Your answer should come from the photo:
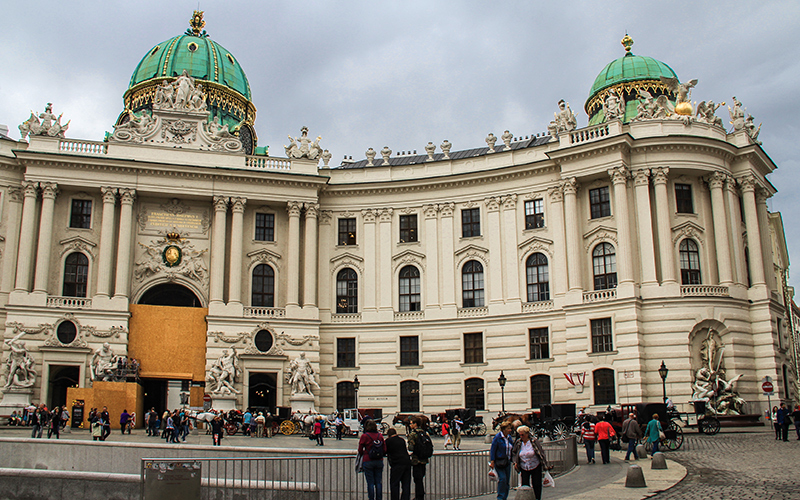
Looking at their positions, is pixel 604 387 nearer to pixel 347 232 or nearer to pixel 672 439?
pixel 672 439

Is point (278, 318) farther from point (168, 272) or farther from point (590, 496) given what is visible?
point (590, 496)

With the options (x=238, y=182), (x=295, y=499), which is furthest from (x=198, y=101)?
(x=295, y=499)

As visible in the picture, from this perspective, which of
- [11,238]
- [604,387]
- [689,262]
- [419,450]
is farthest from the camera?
[11,238]

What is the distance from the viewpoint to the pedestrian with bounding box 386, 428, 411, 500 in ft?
51.8

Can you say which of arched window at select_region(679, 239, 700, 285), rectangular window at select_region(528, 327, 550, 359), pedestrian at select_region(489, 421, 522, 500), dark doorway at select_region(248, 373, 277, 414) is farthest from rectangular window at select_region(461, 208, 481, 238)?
pedestrian at select_region(489, 421, 522, 500)

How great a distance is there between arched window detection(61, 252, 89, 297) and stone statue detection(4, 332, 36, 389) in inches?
184

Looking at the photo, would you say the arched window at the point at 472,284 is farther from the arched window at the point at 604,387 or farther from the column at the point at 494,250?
the arched window at the point at 604,387

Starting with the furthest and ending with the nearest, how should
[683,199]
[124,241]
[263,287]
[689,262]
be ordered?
1. [263,287]
2. [124,241]
3. [683,199]
4. [689,262]

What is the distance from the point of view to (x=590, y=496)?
1684cm

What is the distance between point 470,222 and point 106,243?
2330 centimetres

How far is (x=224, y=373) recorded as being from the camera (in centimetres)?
4584

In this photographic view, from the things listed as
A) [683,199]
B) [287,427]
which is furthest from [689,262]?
[287,427]

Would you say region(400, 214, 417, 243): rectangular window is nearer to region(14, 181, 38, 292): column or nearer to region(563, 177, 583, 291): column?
region(563, 177, 583, 291): column

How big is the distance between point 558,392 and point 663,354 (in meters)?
6.50
